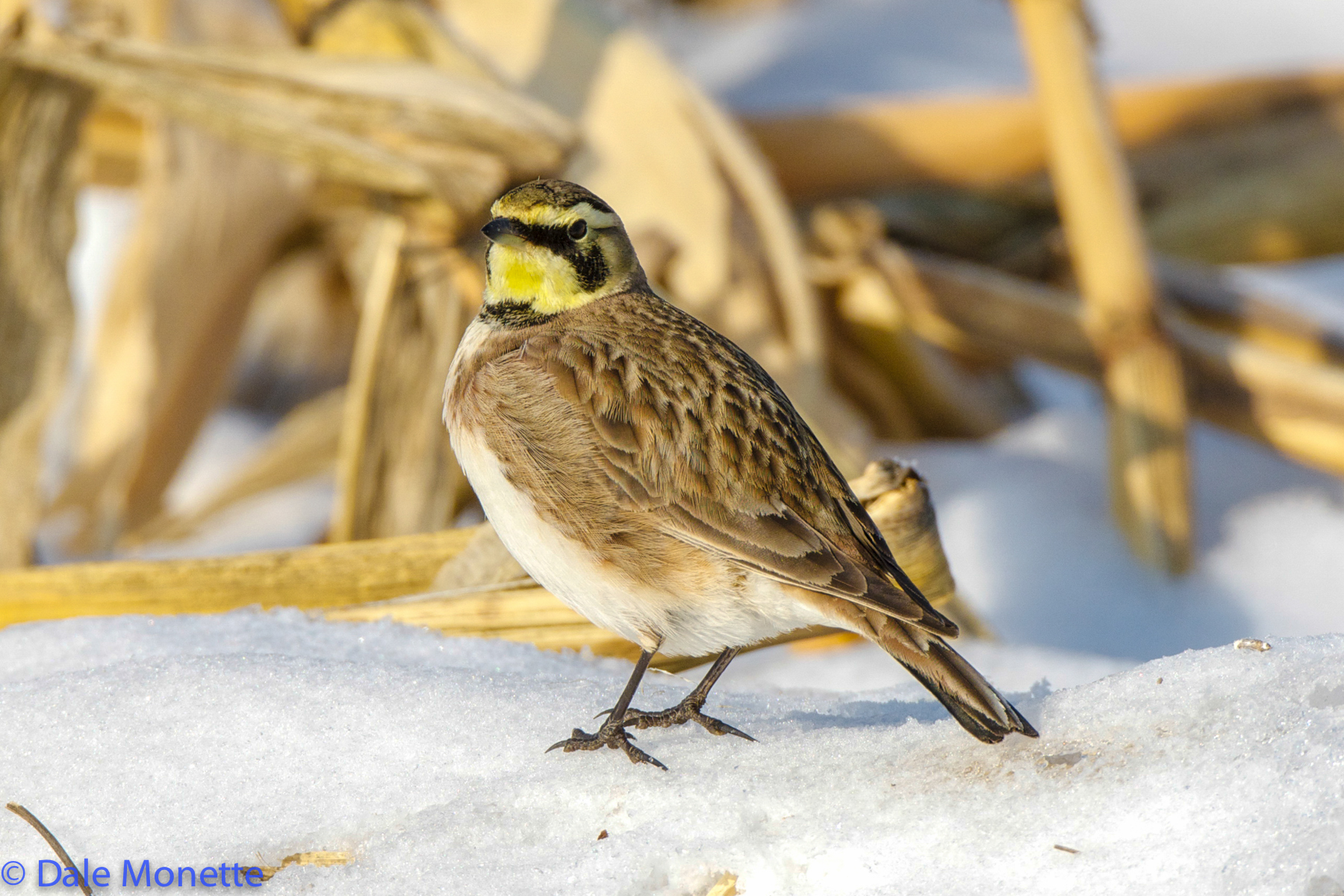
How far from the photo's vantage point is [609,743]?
6.37 feet

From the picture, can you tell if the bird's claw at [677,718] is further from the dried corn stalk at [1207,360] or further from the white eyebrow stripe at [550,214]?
the dried corn stalk at [1207,360]

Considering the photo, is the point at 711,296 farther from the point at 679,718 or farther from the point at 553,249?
the point at 679,718

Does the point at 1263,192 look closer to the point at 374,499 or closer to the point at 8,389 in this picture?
the point at 374,499

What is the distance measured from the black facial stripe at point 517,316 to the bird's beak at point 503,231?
0.43 ft

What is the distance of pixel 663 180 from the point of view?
4.06 m

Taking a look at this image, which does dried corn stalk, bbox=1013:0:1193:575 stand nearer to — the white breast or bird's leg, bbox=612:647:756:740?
bird's leg, bbox=612:647:756:740

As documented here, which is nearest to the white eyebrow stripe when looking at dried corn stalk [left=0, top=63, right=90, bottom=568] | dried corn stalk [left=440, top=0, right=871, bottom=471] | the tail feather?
the tail feather

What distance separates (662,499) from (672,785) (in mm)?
414

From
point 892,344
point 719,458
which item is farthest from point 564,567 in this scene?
point 892,344

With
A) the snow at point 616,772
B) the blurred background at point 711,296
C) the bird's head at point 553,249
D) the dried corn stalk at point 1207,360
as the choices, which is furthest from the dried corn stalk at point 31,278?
the dried corn stalk at point 1207,360

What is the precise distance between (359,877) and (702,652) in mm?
639

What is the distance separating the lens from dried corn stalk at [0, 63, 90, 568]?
3615mm

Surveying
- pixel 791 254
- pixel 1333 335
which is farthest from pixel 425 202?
pixel 1333 335

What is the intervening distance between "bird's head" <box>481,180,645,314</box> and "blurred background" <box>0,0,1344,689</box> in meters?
0.54
